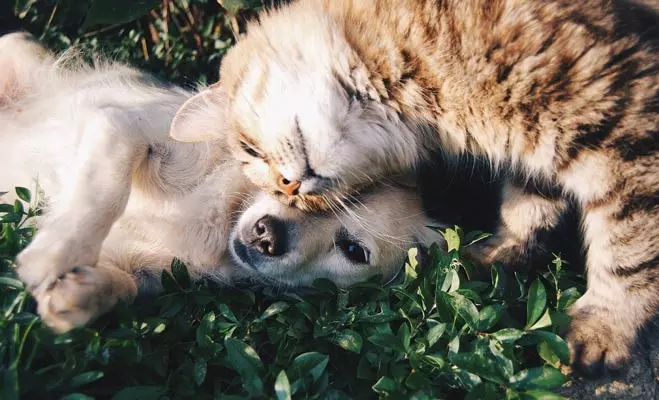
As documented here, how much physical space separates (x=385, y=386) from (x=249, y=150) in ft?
3.83

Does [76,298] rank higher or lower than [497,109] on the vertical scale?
lower

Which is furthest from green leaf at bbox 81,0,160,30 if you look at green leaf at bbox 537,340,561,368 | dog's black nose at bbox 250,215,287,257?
green leaf at bbox 537,340,561,368

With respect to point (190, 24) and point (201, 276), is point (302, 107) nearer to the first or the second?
point (201, 276)

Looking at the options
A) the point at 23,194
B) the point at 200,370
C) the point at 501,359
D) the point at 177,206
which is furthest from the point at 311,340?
the point at 23,194

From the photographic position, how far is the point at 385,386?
6.80 feet

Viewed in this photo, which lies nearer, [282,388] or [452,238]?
[282,388]

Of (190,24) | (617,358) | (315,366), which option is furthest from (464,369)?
(190,24)

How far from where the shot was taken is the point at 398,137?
8.48ft

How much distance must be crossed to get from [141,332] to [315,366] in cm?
59

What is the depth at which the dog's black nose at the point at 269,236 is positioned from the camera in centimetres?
281

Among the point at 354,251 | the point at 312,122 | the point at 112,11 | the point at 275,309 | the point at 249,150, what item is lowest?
the point at 354,251

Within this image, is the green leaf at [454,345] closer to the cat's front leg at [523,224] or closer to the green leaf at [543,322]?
the green leaf at [543,322]

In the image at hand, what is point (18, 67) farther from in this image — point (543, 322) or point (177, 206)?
point (543, 322)

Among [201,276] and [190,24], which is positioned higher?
[190,24]
